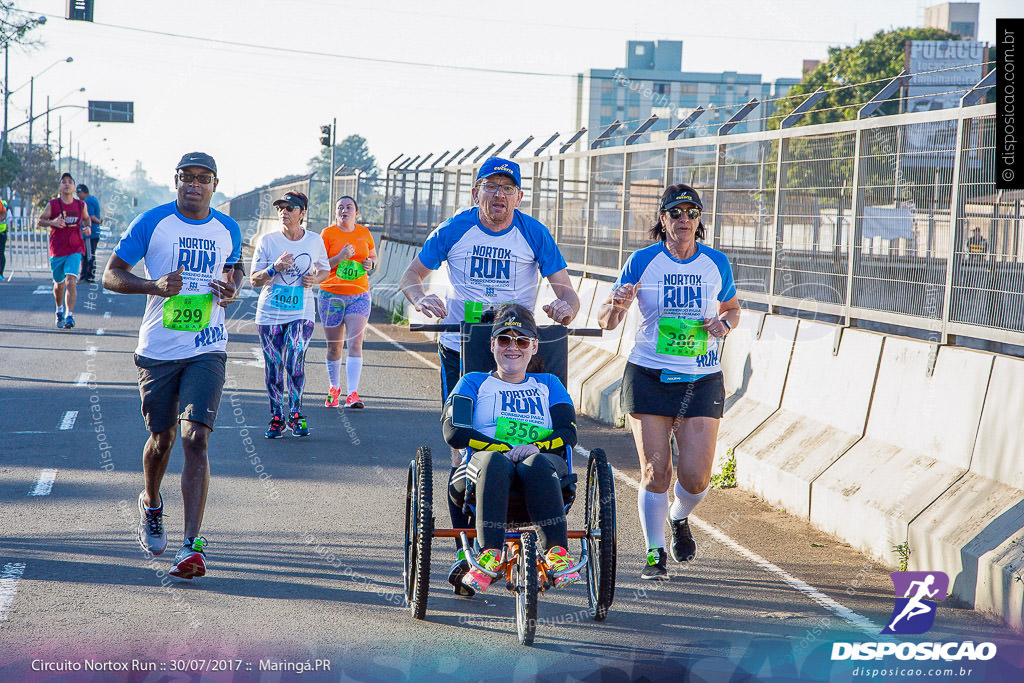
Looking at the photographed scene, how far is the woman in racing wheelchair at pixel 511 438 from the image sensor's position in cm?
535

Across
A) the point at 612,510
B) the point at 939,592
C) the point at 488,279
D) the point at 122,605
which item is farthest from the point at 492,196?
the point at 939,592

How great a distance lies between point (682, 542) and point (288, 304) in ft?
16.5

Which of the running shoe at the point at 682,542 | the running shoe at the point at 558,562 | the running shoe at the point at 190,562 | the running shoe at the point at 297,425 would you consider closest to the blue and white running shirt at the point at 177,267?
the running shoe at the point at 190,562

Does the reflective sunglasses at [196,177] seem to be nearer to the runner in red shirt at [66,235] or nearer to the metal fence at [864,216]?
the metal fence at [864,216]

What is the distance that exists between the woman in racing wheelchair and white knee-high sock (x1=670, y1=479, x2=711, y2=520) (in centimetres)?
128

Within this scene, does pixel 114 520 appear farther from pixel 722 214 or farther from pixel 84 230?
pixel 84 230

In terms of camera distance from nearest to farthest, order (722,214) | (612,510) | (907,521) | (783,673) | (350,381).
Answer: (783,673) → (612,510) → (907,521) → (722,214) → (350,381)

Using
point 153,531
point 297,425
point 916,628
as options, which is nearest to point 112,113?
point 297,425

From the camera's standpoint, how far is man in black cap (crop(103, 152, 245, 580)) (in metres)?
6.32

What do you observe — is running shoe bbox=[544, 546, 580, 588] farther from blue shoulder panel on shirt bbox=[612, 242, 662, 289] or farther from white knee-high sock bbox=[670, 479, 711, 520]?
blue shoulder panel on shirt bbox=[612, 242, 662, 289]

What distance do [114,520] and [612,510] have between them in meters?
3.62

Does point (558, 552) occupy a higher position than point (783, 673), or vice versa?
point (558, 552)

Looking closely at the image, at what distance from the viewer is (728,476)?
9312mm

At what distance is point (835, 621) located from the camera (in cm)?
579
